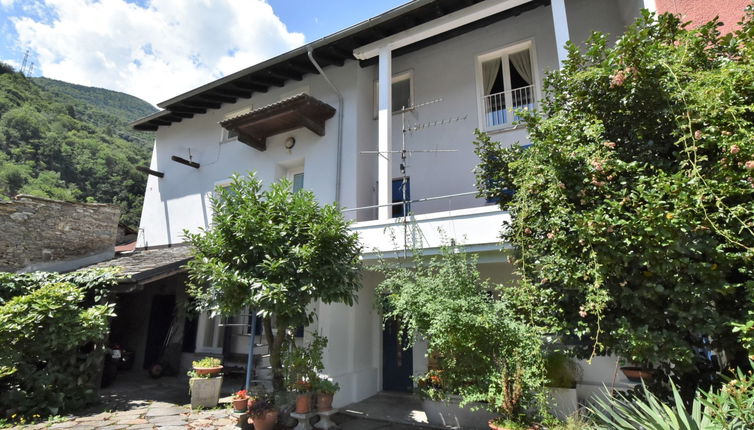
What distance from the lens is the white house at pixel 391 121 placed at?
7965mm

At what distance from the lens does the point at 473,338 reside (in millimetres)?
5453

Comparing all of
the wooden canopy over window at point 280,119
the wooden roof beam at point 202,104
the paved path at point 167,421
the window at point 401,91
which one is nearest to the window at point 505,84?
the window at point 401,91

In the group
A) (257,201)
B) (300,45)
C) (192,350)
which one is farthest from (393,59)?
(192,350)

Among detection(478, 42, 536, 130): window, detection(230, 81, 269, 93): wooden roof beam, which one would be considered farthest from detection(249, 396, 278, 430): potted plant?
detection(230, 81, 269, 93): wooden roof beam

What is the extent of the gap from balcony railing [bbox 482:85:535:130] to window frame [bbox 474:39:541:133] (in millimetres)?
91

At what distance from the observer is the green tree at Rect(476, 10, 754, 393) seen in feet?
10.7

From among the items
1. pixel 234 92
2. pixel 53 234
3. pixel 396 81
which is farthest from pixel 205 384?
pixel 396 81

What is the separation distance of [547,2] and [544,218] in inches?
287

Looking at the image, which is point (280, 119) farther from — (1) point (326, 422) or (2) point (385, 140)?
(1) point (326, 422)

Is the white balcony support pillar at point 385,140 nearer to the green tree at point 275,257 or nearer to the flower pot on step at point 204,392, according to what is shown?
the green tree at point 275,257

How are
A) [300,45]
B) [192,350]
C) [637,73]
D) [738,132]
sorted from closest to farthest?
[738,132] → [637,73] → [300,45] → [192,350]

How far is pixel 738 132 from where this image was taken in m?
3.29

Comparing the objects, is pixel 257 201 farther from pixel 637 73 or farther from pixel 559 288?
pixel 637 73

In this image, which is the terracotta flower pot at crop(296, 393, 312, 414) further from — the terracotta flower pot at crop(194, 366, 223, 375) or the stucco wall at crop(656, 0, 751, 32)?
the stucco wall at crop(656, 0, 751, 32)
